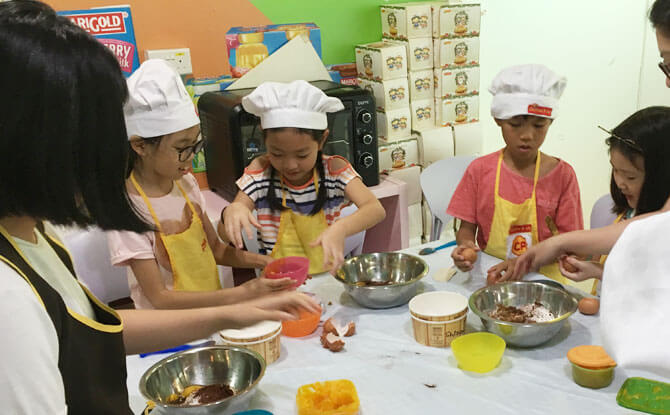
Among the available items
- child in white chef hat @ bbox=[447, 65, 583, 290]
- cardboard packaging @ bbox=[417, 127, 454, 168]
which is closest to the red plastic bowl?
child in white chef hat @ bbox=[447, 65, 583, 290]

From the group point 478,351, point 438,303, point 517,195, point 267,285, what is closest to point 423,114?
point 517,195

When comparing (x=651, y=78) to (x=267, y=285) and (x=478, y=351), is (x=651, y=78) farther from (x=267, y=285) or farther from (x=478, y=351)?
(x=267, y=285)

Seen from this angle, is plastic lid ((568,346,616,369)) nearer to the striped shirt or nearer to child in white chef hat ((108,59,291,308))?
child in white chef hat ((108,59,291,308))

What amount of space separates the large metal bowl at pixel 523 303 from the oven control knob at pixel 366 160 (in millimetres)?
1162

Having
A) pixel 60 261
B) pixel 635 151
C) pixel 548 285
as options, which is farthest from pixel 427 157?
pixel 60 261

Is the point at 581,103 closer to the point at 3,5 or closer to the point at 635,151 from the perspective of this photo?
the point at 635,151

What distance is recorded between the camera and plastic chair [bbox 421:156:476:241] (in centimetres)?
251

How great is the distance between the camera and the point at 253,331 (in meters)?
1.31

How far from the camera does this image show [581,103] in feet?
12.6

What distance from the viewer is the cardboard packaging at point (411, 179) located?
282 cm

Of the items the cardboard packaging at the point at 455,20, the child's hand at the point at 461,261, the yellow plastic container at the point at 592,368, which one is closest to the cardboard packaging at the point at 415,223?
the cardboard packaging at the point at 455,20

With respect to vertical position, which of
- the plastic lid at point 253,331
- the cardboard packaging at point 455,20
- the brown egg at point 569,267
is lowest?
the plastic lid at point 253,331

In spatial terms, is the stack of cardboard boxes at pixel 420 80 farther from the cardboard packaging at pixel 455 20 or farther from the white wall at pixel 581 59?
the white wall at pixel 581 59

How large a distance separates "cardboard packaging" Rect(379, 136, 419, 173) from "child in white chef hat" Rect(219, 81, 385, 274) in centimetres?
81
